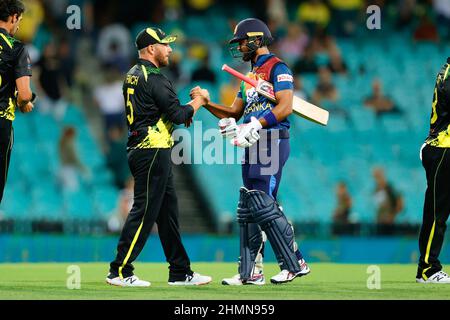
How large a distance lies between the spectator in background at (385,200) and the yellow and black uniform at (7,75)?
23.3 feet

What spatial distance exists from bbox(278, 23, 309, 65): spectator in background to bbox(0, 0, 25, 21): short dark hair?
9525 millimetres

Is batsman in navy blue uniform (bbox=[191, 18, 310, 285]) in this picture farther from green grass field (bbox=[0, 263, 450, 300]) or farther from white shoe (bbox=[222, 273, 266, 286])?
green grass field (bbox=[0, 263, 450, 300])

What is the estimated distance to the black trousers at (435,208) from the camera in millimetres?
8992

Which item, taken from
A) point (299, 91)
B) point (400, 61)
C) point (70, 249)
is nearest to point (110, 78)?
point (299, 91)

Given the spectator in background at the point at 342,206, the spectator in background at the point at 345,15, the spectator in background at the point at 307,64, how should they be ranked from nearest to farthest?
1. the spectator in background at the point at 342,206
2. the spectator in background at the point at 307,64
3. the spectator in background at the point at 345,15

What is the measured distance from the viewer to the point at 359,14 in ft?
61.0

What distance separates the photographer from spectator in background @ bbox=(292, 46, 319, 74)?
17.3 meters

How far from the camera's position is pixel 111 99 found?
15.9 metres

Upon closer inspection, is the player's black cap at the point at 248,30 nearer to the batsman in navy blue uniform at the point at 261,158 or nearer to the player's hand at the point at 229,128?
the batsman in navy blue uniform at the point at 261,158

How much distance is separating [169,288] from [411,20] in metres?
11.7

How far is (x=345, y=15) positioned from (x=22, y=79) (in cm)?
1134

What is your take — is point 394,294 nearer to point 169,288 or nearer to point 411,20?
point 169,288

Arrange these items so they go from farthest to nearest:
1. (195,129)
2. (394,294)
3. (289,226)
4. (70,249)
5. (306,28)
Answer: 1. (306,28)
2. (195,129)
3. (70,249)
4. (289,226)
5. (394,294)
